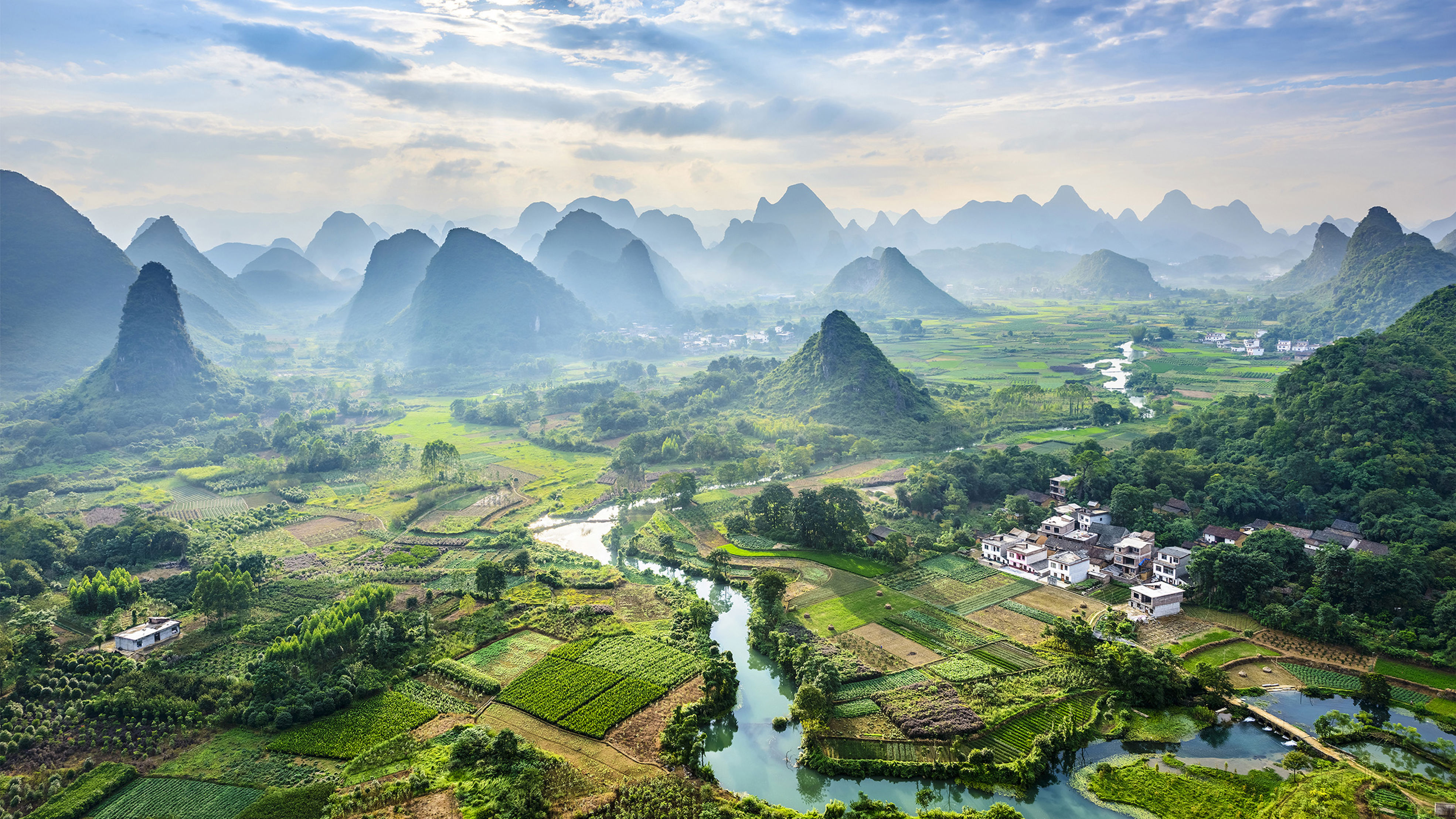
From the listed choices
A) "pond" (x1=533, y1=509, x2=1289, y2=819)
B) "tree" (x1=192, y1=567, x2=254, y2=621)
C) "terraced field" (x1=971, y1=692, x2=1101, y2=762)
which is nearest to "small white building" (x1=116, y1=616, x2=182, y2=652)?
"tree" (x1=192, y1=567, x2=254, y2=621)

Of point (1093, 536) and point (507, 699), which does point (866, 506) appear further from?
point (507, 699)

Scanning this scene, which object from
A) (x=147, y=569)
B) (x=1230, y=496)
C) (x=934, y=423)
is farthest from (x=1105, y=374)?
(x=147, y=569)

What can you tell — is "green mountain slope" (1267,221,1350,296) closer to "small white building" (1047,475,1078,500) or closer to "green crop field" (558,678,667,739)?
"small white building" (1047,475,1078,500)

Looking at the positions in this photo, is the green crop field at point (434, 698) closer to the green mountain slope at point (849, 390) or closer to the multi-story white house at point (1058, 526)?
the multi-story white house at point (1058, 526)

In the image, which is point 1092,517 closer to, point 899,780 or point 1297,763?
point 1297,763

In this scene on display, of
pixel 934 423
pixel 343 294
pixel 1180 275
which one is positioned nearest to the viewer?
pixel 934 423

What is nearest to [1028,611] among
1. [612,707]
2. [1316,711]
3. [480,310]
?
[1316,711]
